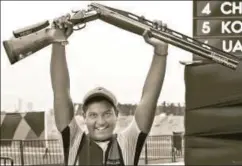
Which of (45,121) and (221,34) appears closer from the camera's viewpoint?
(221,34)

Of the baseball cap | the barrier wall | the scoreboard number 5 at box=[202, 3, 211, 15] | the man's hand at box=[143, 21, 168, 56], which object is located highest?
the scoreboard number 5 at box=[202, 3, 211, 15]

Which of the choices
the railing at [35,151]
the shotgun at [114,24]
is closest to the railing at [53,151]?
the railing at [35,151]

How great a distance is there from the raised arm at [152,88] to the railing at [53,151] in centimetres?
1024

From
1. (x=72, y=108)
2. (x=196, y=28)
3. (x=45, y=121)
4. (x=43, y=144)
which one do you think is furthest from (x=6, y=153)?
(x=72, y=108)

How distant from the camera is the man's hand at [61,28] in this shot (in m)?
2.34

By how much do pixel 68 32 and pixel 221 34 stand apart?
3423 mm

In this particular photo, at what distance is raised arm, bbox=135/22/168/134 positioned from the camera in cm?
237

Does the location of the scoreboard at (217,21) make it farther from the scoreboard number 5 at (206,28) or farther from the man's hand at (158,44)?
the man's hand at (158,44)

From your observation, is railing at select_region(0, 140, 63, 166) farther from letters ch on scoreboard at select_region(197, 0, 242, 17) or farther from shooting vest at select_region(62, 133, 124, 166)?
shooting vest at select_region(62, 133, 124, 166)

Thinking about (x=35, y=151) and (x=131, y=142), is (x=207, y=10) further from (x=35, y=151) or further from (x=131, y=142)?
(x=35, y=151)

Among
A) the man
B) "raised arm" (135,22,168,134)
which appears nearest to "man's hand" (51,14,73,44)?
the man

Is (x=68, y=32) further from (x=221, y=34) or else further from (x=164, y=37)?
(x=221, y=34)

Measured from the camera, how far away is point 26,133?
1268 centimetres

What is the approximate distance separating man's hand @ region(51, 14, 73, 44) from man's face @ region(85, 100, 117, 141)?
12.3 inches
